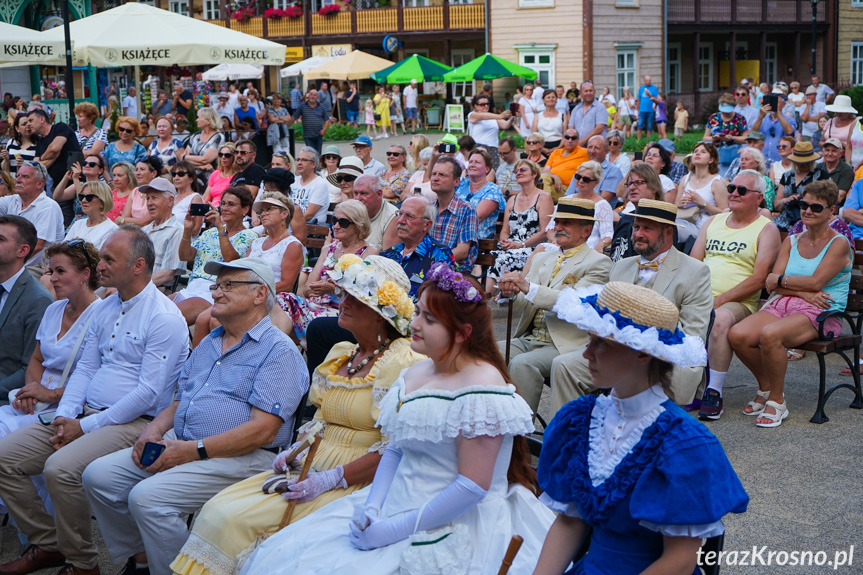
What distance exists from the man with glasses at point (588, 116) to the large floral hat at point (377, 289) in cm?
980

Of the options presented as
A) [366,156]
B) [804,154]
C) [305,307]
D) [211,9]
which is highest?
[211,9]

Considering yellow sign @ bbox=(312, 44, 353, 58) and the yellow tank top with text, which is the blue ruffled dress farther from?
yellow sign @ bbox=(312, 44, 353, 58)

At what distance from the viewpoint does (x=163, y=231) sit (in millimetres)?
7746

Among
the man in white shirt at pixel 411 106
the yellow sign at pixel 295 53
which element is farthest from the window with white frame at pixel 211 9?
the man in white shirt at pixel 411 106

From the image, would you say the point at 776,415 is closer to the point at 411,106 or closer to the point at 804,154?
the point at 804,154

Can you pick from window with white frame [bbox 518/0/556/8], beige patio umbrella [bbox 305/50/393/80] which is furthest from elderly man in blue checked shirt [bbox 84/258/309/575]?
window with white frame [bbox 518/0/556/8]

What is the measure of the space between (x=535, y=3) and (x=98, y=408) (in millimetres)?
31913

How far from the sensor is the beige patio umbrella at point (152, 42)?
14219 mm

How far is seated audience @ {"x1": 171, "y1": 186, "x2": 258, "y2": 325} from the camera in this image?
681 cm

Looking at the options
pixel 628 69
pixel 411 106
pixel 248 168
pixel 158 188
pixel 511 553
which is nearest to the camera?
pixel 511 553

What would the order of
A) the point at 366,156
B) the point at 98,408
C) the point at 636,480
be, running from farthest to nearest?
the point at 366,156
the point at 98,408
the point at 636,480

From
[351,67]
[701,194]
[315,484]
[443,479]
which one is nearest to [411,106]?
[351,67]

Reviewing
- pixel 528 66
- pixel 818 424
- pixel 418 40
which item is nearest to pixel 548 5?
pixel 528 66

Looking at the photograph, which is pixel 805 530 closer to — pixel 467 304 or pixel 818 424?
pixel 818 424
